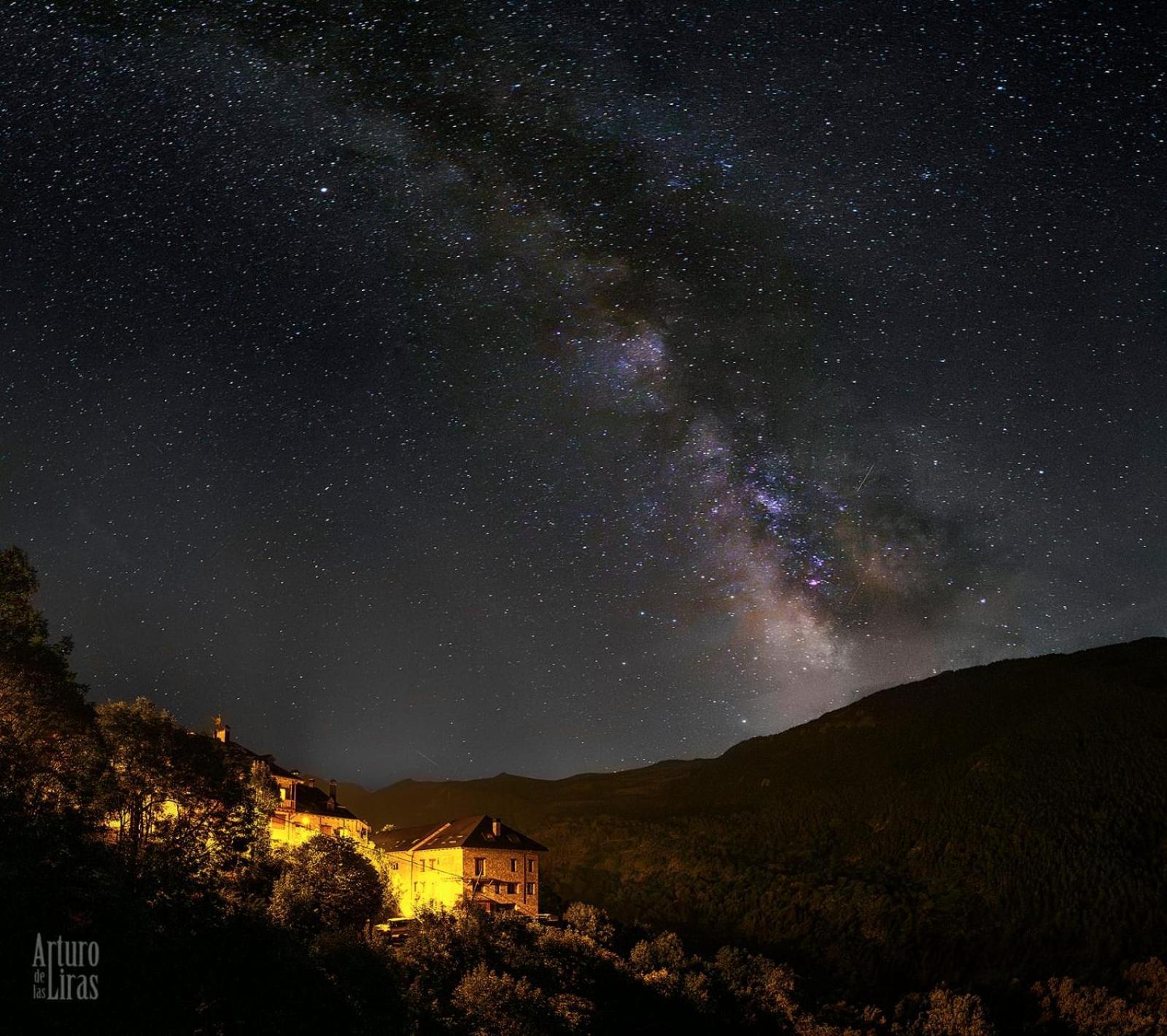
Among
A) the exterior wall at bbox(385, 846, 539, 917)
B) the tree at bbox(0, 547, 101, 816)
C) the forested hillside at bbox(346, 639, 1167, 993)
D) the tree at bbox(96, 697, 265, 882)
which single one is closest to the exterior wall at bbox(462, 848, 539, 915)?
the exterior wall at bbox(385, 846, 539, 917)

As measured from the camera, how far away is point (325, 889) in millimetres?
40375

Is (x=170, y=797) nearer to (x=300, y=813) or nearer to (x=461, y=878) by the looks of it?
(x=300, y=813)

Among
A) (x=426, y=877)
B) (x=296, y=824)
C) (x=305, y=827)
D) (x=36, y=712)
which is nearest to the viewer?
(x=36, y=712)

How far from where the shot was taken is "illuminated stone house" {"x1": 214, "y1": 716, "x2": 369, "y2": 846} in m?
47.0

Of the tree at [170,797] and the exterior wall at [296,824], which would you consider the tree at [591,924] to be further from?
the tree at [170,797]

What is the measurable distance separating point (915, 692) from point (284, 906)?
14223 centimetres

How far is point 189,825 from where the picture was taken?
3409 centimetres

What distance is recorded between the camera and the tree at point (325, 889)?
37.2 m

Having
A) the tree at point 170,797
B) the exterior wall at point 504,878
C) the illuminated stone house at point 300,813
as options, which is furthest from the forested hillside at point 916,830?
the tree at point 170,797

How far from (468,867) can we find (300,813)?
42.0 ft

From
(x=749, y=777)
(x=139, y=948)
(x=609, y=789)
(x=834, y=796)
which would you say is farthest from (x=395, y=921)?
(x=609, y=789)

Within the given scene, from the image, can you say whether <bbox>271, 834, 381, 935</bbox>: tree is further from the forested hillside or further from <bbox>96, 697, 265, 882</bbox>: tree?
the forested hillside

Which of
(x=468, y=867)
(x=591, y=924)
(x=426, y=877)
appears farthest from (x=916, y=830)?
(x=426, y=877)

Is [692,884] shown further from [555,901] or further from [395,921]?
[395,921]
